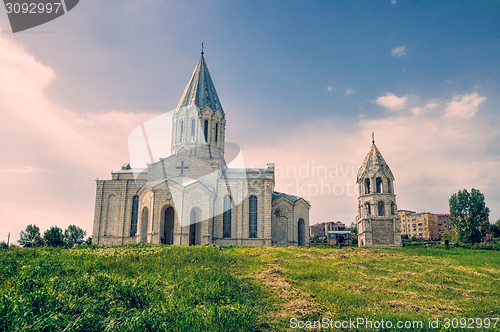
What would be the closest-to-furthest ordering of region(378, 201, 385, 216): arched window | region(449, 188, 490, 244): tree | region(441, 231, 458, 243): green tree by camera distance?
region(378, 201, 385, 216): arched window
region(449, 188, 490, 244): tree
region(441, 231, 458, 243): green tree

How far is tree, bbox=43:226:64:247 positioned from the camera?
101 ft

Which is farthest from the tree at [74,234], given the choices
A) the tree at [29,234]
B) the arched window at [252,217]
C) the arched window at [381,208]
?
the arched window at [381,208]

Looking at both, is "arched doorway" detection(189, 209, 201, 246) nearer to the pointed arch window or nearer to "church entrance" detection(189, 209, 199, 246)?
"church entrance" detection(189, 209, 199, 246)

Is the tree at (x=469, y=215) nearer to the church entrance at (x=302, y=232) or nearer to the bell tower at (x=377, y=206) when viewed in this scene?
the bell tower at (x=377, y=206)

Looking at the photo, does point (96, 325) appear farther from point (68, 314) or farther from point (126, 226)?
point (126, 226)

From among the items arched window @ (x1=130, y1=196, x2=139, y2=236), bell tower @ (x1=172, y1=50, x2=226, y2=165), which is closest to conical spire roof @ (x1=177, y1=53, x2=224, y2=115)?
bell tower @ (x1=172, y1=50, x2=226, y2=165)

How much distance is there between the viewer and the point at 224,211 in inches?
1081

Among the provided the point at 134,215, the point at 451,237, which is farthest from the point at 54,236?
the point at 451,237

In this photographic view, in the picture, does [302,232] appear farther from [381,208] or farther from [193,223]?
[193,223]

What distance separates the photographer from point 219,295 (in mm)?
7895

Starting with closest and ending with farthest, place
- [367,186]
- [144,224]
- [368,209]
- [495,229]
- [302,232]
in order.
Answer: [144,224], [368,209], [302,232], [367,186], [495,229]

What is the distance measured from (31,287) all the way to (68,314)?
8.72 feet

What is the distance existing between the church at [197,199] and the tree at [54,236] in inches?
202

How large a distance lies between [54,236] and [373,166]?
31830 mm
